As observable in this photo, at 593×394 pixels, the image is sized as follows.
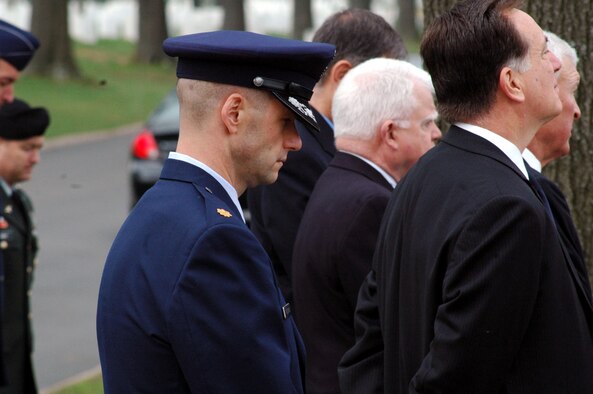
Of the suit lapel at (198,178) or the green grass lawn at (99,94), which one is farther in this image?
the green grass lawn at (99,94)

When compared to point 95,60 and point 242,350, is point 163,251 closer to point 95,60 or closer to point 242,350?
point 242,350

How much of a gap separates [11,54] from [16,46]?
10cm

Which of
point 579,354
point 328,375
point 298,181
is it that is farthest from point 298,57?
point 298,181

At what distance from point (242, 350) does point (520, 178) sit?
0.80 m

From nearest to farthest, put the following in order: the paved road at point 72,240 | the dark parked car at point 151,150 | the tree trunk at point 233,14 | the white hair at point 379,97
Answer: the white hair at point 379,97
the paved road at point 72,240
the dark parked car at point 151,150
the tree trunk at point 233,14

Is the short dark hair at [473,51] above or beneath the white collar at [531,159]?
above

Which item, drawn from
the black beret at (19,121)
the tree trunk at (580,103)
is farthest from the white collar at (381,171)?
the black beret at (19,121)

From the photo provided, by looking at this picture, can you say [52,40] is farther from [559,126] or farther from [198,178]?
[198,178]

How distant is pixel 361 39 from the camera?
491cm

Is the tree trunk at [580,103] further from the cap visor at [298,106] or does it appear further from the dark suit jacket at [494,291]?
the cap visor at [298,106]

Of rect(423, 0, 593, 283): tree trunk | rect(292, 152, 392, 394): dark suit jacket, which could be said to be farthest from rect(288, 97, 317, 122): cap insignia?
rect(423, 0, 593, 283): tree trunk

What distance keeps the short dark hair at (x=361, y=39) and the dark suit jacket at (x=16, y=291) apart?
5.57ft

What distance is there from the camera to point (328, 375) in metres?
3.88

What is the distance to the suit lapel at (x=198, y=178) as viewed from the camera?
8.61ft
